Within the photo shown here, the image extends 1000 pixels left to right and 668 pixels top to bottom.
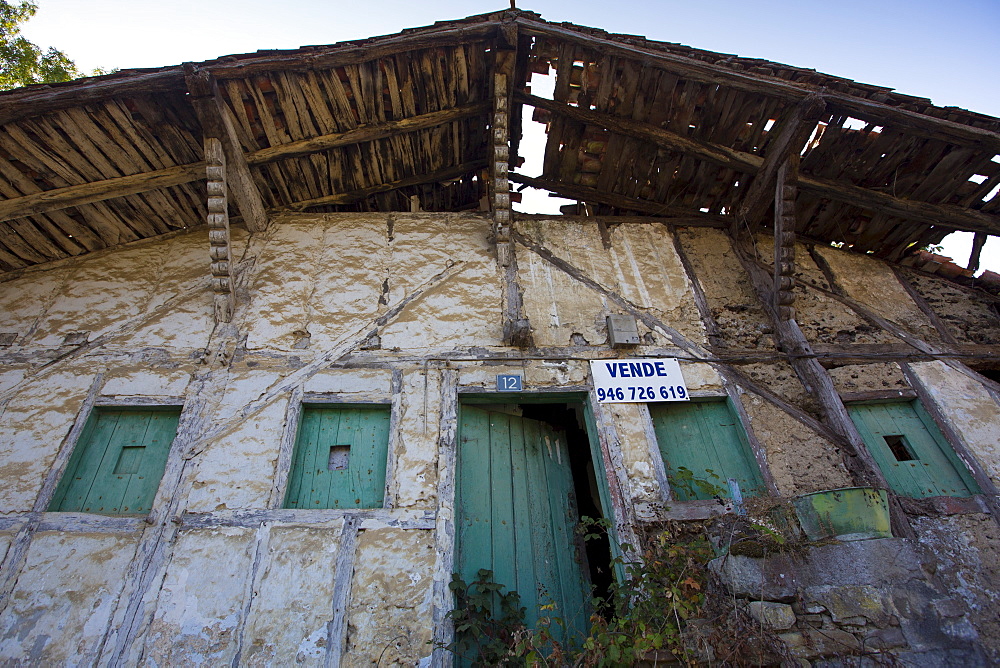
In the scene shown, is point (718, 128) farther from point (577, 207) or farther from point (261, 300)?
point (261, 300)

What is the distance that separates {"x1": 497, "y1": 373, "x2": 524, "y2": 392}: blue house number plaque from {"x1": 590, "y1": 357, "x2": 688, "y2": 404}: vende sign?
712 mm

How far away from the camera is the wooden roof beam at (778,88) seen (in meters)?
5.23

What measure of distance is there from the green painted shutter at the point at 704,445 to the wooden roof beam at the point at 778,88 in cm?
305

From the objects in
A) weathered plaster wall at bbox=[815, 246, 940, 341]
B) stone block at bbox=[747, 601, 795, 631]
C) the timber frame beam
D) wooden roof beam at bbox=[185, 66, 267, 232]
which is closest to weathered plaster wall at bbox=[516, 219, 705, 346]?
the timber frame beam

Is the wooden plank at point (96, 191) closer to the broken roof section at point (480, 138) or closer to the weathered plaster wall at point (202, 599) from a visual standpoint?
the broken roof section at point (480, 138)

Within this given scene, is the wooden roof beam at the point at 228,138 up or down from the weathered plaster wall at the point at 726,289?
up

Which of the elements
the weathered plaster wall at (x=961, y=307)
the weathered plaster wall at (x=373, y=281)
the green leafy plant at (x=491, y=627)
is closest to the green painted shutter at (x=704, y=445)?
the green leafy plant at (x=491, y=627)

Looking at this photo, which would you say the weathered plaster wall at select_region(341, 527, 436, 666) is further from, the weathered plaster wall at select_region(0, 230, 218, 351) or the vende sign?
the weathered plaster wall at select_region(0, 230, 218, 351)

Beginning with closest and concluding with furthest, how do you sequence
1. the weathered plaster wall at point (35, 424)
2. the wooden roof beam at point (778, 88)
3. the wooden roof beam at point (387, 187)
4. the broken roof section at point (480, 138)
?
the weathered plaster wall at point (35, 424), the broken roof section at point (480, 138), the wooden roof beam at point (778, 88), the wooden roof beam at point (387, 187)

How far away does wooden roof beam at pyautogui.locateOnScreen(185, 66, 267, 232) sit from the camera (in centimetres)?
495

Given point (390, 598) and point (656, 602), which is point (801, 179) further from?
point (390, 598)

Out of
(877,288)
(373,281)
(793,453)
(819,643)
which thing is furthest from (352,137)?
(877,288)

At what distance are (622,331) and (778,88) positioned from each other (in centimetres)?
274

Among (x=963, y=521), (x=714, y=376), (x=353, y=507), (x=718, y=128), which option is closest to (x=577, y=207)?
(x=718, y=128)
